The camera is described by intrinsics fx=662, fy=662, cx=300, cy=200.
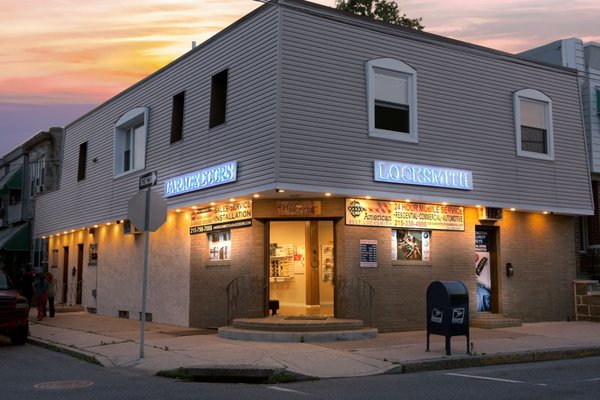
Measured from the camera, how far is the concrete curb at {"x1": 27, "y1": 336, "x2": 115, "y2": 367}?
1268 cm

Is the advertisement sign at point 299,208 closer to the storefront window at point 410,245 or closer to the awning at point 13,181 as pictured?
the storefront window at point 410,245

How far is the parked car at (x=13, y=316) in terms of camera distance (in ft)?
50.6

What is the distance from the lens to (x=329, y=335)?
1471 centimetres

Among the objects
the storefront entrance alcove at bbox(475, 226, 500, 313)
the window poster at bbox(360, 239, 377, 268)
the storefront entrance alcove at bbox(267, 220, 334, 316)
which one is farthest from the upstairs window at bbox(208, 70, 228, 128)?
the storefront entrance alcove at bbox(475, 226, 500, 313)

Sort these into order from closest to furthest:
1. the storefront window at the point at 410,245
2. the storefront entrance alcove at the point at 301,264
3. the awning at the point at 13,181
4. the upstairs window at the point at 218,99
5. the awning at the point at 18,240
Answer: the storefront window at the point at 410,245 < the upstairs window at the point at 218,99 < the storefront entrance alcove at the point at 301,264 < the awning at the point at 18,240 < the awning at the point at 13,181

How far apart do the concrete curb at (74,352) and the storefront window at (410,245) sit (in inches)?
312

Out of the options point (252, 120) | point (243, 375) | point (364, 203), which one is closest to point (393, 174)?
point (364, 203)

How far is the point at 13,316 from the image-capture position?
1555cm

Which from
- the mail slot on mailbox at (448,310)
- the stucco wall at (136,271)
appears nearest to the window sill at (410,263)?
the mail slot on mailbox at (448,310)

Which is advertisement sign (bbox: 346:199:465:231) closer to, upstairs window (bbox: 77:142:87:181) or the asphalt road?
the asphalt road

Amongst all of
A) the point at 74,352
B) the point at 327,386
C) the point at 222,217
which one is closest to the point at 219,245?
the point at 222,217

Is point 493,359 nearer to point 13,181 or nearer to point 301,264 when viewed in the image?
point 301,264

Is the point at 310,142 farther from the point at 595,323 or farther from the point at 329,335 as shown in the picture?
the point at 595,323

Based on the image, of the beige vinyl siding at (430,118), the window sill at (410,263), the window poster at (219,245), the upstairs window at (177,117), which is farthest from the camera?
the upstairs window at (177,117)
